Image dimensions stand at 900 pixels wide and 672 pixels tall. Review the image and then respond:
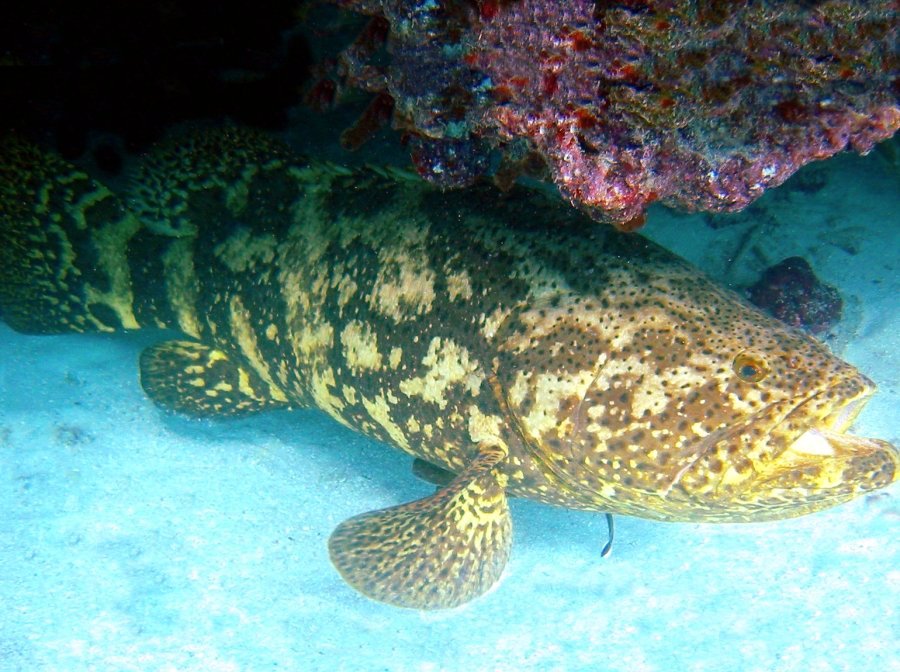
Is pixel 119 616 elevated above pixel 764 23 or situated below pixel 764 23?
below

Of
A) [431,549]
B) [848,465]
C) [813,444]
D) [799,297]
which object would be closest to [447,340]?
[431,549]

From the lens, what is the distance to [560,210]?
136 inches

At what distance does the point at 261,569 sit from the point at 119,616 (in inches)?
32.9

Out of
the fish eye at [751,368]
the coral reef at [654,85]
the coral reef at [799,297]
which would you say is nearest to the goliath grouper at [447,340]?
the fish eye at [751,368]

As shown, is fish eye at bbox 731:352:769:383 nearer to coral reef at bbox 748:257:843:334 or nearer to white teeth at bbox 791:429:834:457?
white teeth at bbox 791:429:834:457

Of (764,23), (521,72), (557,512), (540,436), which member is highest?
(764,23)

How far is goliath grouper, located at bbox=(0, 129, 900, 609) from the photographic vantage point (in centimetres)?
289

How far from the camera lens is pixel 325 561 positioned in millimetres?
4168

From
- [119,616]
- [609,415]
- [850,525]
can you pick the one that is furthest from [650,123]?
[119,616]

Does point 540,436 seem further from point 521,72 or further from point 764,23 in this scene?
point 764,23

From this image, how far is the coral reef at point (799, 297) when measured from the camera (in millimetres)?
5129

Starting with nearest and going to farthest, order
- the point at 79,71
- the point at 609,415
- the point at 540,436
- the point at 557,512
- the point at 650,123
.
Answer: the point at 650,123
the point at 609,415
the point at 540,436
the point at 79,71
the point at 557,512

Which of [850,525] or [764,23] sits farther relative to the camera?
[850,525]

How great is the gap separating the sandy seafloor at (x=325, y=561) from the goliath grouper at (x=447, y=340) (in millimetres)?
406
